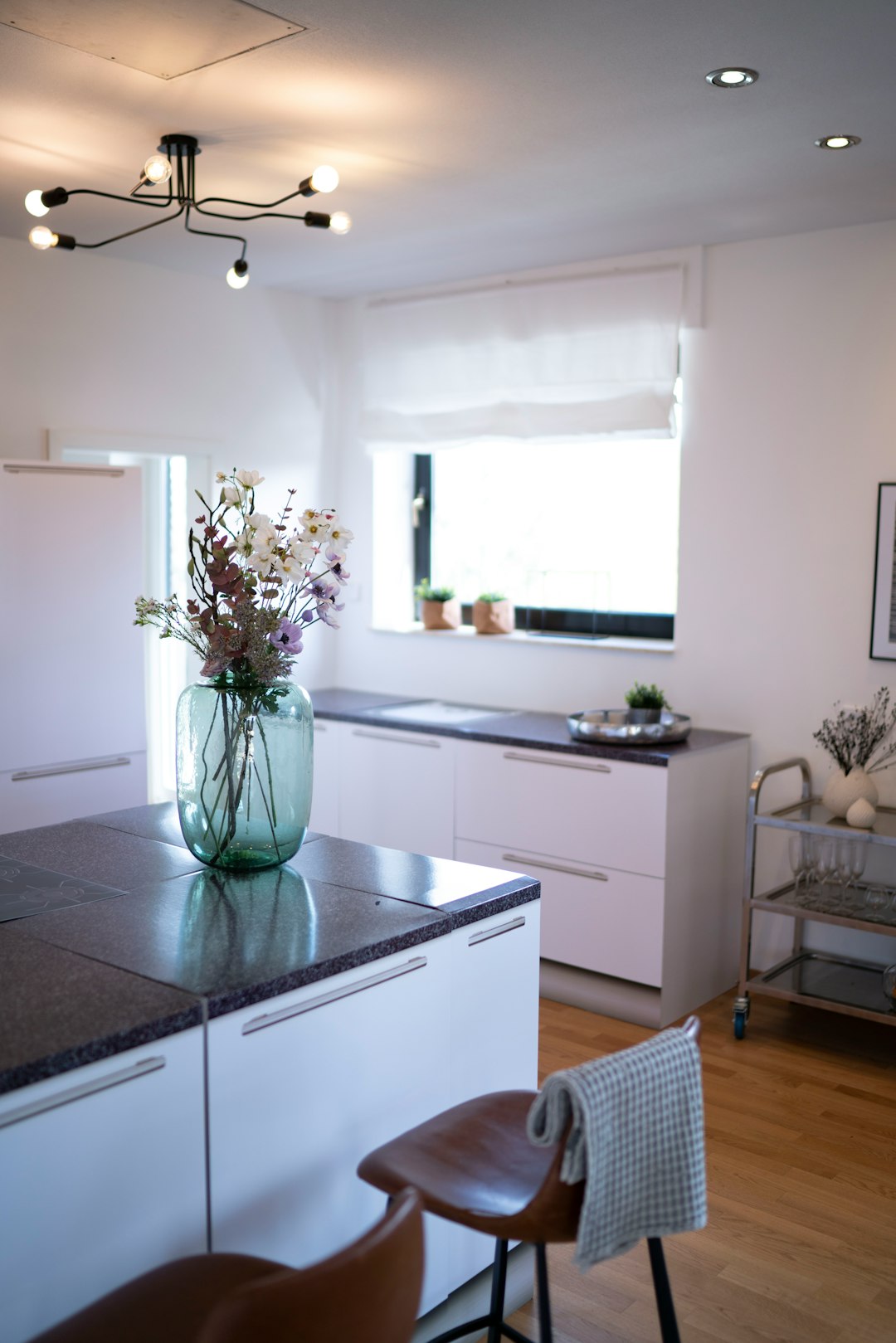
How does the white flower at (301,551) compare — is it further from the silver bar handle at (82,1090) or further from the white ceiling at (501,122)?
the white ceiling at (501,122)

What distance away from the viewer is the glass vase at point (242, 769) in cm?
226

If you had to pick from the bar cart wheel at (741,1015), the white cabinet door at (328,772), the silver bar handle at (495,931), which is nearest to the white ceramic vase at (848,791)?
the bar cart wheel at (741,1015)

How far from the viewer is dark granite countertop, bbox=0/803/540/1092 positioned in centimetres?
163

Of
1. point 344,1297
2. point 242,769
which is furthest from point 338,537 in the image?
point 344,1297

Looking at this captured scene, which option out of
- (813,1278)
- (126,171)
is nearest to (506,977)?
(813,1278)

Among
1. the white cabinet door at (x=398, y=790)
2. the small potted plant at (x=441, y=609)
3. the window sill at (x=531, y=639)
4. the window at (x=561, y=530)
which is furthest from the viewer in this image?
the small potted plant at (x=441, y=609)

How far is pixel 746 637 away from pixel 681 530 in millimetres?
464

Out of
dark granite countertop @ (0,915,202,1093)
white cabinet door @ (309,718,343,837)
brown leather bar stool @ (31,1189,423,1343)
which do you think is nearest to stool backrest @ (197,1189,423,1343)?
brown leather bar stool @ (31,1189,423,1343)

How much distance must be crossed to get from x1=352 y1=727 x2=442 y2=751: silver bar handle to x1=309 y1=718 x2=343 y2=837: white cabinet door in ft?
0.34

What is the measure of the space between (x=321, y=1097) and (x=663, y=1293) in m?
0.60

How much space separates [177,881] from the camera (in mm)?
2303

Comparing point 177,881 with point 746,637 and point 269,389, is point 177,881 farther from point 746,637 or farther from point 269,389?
point 269,389

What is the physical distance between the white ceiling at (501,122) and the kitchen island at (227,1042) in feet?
5.49

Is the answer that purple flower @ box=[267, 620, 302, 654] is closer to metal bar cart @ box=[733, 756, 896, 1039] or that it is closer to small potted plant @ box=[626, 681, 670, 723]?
metal bar cart @ box=[733, 756, 896, 1039]
